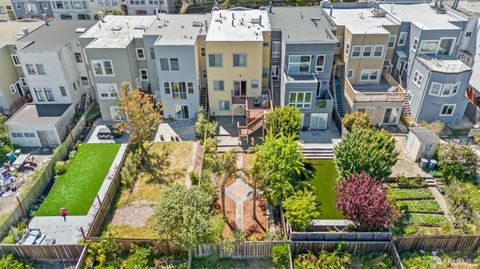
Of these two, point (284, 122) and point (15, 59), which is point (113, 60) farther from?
point (284, 122)

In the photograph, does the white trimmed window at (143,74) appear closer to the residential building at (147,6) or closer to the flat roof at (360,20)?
the flat roof at (360,20)

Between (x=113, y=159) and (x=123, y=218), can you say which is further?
(x=113, y=159)

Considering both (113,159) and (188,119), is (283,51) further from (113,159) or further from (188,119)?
(113,159)

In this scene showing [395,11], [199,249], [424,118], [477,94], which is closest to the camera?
[199,249]

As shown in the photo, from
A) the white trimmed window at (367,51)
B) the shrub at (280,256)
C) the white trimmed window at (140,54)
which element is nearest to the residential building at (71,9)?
the white trimmed window at (140,54)

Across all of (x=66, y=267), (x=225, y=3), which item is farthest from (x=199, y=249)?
(x=225, y=3)

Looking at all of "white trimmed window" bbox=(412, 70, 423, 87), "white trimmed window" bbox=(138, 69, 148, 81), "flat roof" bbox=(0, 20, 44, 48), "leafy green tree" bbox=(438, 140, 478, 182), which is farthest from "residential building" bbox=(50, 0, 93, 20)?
"leafy green tree" bbox=(438, 140, 478, 182)

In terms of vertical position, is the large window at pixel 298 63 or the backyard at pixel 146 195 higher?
the large window at pixel 298 63

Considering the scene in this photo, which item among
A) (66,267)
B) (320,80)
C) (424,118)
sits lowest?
(66,267)
